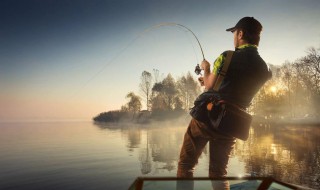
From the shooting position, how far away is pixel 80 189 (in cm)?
880

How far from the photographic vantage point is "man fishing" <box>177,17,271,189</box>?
11.4 feet

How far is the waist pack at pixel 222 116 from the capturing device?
346 cm

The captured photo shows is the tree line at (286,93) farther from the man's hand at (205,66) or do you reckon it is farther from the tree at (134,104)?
the man's hand at (205,66)

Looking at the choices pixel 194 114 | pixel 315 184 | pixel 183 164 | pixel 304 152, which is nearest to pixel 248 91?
pixel 194 114

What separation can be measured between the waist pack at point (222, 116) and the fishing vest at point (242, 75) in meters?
0.11

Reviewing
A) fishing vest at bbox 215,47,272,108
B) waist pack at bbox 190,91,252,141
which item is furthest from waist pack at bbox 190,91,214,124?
fishing vest at bbox 215,47,272,108

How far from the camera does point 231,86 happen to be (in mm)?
3482

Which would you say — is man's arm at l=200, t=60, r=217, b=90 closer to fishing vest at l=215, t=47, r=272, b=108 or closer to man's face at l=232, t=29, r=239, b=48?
fishing vest at l=215, t=47, r=272, b=108

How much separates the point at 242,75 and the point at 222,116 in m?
0.60

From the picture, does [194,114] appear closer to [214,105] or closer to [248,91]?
[214,105]

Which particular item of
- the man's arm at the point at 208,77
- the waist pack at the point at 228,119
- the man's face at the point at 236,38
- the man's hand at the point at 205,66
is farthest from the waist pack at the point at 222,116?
the man's face at the point at 236,38

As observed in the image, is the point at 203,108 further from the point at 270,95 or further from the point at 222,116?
the point at 270,95

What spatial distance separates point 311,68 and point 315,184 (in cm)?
5363

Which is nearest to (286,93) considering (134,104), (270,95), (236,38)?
(270,95)
